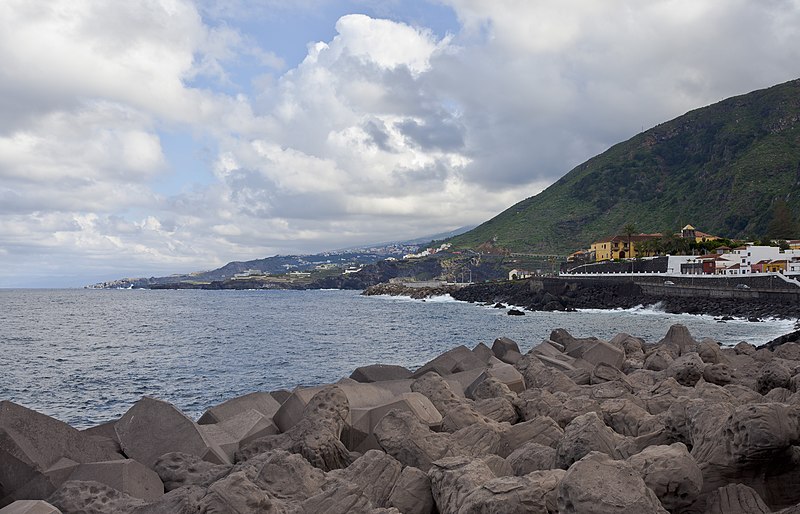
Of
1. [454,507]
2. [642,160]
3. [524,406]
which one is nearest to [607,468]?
[454,507]

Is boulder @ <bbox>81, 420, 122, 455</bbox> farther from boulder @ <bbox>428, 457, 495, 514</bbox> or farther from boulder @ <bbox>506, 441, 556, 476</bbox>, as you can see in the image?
boulder @ <bbox>506, 441, 556, 476</bbox>

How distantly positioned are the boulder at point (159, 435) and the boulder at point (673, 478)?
4.73 meters

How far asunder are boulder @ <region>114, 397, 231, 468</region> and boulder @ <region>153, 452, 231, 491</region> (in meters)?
0.44

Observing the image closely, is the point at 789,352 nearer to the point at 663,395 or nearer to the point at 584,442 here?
the point at 663,395

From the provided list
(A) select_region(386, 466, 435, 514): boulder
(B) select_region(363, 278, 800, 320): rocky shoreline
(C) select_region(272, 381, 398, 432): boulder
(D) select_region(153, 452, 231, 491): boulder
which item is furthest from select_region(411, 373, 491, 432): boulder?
(B) select_region(363, 278, 800, 320): rocky shoreline

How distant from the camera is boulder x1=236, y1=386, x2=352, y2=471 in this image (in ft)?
24.3

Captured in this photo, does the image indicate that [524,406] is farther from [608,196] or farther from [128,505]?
[608,196]

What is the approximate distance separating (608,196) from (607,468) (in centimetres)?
18335

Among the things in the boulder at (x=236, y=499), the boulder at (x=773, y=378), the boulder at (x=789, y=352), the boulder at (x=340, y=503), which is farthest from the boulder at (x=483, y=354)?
the boulder at (x=236, y=499)

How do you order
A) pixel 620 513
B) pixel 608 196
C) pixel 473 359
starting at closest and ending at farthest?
Result: pixel 620 513 → pixel 473 359 → pixel 608 196

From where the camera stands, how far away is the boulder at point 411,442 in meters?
7.03

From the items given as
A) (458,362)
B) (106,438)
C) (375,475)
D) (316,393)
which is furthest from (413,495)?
(458,362)

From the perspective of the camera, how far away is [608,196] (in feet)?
588

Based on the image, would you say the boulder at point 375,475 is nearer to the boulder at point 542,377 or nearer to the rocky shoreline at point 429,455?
the rocky shoreline at point 429,455
